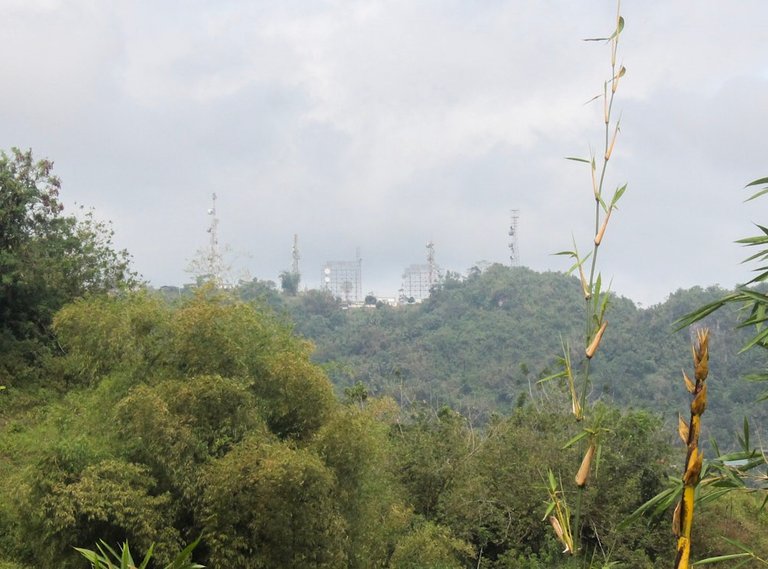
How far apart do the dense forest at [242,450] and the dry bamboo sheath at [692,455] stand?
137 centimetres

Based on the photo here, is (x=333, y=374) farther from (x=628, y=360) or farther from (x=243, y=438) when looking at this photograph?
(x=243, y=438)

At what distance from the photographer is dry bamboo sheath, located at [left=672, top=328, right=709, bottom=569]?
64.6 inches

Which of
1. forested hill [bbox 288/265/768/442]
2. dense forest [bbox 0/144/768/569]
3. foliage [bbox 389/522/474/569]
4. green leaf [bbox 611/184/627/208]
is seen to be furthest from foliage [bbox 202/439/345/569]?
forested hill [bbox 288/265/768/442]

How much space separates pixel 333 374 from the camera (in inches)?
1053

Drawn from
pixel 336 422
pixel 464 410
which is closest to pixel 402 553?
pixel 336 422

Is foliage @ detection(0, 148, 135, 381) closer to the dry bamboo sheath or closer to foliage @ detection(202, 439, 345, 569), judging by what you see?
foliage @ detection(202, 439, 345, 569)

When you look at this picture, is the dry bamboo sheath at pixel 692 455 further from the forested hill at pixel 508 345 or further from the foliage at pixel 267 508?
the forested hill at pixel 508 345

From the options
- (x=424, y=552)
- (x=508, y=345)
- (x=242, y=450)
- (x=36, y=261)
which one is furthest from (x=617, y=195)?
(x=508, y=345)

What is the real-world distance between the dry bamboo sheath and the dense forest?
137 centimetres

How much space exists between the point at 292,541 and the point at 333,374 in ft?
58.8

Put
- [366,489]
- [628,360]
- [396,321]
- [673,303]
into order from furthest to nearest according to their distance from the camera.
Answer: [396,321] → [673,303] → [628,360] → [366,489]

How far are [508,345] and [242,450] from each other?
2464cm

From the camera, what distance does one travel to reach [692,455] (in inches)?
66.0

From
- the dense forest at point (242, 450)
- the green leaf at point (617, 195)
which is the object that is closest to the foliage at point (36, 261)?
the dense forest at point (242, 450)
